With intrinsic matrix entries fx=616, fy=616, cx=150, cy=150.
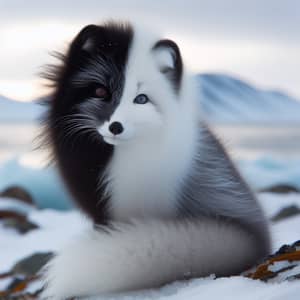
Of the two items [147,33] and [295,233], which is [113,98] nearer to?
[147,33]

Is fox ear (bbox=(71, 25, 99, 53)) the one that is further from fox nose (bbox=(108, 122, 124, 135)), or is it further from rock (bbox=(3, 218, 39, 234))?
rock (bbox=(3, 218, 39, 234))

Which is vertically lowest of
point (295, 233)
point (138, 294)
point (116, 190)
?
point (295, 233)

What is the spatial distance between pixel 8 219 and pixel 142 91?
324cm

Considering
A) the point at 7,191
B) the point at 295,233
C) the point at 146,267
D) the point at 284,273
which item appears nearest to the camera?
the point at 284,273

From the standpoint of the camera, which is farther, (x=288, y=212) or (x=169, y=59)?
(x=288, y=212)

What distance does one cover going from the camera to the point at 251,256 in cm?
201

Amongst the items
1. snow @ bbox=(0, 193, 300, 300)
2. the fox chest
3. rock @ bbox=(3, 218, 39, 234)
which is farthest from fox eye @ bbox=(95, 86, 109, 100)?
rock @ bbox=(3, 218, 39, 234)

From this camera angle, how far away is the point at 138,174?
1991 mm

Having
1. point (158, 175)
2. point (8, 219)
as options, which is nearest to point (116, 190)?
point (158, 175)

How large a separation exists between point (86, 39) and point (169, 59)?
10.9 inches

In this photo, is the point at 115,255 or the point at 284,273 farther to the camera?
the point at 115,255

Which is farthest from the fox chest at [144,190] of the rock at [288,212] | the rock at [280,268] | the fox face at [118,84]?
the rock at [288,212]

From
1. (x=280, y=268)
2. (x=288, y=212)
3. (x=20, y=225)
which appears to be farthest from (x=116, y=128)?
(x=20, y=225)

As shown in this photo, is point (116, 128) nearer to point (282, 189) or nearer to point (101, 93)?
point (101, 93)
